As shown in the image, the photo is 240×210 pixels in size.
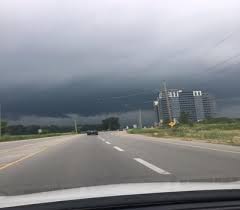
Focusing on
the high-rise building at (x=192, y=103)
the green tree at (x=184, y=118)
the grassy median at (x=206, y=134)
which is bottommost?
the grassy median at (x=206, y=134)

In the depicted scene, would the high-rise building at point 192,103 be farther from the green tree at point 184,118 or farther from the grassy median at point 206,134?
the grassy median at point 206,134

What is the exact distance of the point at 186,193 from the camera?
4.82 meters

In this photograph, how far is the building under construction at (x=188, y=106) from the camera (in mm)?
114125

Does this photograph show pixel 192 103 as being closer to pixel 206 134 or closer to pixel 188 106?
pixel 188 106

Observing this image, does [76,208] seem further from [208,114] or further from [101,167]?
[208,114]

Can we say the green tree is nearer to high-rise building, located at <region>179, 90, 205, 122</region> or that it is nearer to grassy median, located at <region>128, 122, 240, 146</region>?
high-rise building, located at <region>179, 90, 205, 122</region>

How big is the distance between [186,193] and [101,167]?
13.3 metres

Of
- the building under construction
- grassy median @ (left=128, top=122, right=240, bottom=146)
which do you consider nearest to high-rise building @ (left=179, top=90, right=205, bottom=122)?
the building under construction

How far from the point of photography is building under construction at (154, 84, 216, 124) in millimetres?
114125

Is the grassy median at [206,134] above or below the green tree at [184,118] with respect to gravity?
below

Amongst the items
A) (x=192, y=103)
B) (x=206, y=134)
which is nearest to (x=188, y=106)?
(x=192, y=103)

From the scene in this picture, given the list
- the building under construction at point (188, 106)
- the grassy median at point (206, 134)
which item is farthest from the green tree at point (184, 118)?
the grassy median at point (206, 134)

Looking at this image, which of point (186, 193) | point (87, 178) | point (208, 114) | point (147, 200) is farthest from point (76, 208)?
point (208, 114)

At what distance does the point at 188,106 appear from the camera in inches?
4783
